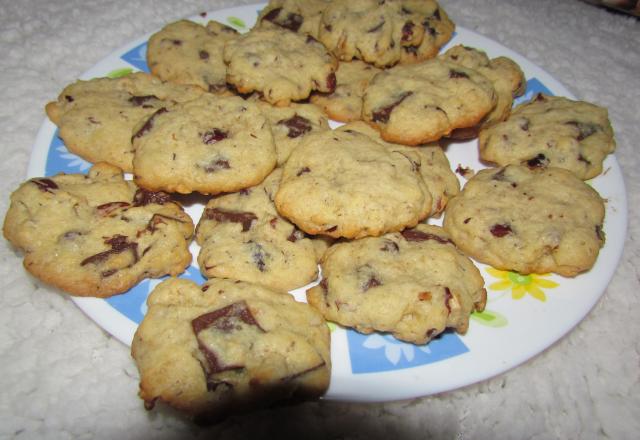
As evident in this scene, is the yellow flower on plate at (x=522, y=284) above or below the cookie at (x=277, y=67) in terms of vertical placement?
below

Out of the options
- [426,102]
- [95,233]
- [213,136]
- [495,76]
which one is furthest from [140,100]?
[495,76]

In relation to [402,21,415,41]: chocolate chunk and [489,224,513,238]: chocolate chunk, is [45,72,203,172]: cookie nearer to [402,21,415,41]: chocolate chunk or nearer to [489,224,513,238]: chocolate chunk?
[402,21,415,41]: chocolate chunk

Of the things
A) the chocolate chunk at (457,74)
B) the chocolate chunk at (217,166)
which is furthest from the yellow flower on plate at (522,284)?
the chocolate chunk at (217,166)

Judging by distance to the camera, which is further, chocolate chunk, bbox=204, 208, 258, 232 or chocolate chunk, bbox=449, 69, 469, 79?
chocolate chunk, bbox=449, 69, 469, 79

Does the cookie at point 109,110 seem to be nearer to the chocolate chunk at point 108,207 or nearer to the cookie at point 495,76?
the chocolate chunk at point 108,207

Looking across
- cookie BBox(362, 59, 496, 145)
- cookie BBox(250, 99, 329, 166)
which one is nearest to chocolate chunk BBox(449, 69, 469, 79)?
cookie BBox(362, 59, 496, 145)

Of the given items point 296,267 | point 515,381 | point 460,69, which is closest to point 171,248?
point 296,267

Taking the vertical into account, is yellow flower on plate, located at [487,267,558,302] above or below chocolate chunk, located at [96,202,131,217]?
below
